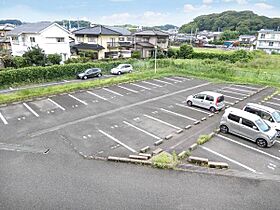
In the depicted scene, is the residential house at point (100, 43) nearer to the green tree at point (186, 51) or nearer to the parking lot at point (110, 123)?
the green tree at point (186, 51)

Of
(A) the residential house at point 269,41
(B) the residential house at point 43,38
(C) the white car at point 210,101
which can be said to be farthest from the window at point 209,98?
(A) the residential house at point 269,41

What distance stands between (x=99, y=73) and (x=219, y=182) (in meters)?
22.0

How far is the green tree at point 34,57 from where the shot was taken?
26.6 meters

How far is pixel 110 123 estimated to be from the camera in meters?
13.9

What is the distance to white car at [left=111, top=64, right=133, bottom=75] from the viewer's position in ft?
97.4

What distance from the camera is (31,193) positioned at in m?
7.70

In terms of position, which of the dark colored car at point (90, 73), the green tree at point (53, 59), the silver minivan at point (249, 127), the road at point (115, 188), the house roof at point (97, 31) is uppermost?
the house roof at point (97, 31)

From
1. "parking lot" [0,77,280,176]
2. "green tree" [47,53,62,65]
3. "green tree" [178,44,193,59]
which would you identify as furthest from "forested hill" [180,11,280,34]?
"parking lot" [0,77,280,176]

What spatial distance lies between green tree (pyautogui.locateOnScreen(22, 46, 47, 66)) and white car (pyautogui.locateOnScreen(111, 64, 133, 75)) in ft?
28.4

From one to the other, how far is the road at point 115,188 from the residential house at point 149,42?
37.6 meters

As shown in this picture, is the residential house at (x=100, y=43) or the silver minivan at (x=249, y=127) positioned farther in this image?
the residential house at (x=100, y=43)

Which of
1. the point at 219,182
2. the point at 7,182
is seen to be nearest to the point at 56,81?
the point at 7,182

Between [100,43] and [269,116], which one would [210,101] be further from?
[100,43]

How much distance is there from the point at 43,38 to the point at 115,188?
2968cm
